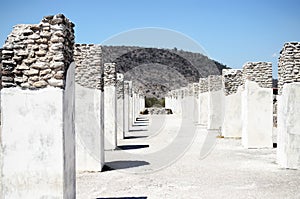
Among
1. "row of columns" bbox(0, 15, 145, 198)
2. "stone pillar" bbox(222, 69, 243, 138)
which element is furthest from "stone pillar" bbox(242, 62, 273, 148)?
"row of columns" bbox(0, 15, 145, 198)

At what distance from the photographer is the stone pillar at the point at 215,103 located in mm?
21672

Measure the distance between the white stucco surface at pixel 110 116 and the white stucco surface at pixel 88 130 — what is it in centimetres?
434

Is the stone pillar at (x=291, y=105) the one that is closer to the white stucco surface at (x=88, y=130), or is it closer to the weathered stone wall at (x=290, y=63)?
the weathered stone wall at (x=290, y=63)

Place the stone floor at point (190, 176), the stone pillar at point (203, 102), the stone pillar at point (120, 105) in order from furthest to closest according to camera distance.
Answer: the stone pillar at point (203, 102), the stone pillar at point (120, 105), the stone floor at point (190, 176)

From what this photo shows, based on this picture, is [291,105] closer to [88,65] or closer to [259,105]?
[259,105]

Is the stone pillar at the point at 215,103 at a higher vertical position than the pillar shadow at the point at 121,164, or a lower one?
higher

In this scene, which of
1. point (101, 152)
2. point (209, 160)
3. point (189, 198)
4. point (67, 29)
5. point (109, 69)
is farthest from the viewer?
point (109, 69)

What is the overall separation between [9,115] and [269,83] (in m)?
10.9

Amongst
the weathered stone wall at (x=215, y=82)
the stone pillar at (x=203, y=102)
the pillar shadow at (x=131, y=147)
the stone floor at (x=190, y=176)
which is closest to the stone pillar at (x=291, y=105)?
the stone floor at (x=190, y=176)

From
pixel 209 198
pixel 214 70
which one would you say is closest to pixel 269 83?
pixel 209 198

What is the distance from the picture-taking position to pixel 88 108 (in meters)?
9.84

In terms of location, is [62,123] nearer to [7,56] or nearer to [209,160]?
[7,56]

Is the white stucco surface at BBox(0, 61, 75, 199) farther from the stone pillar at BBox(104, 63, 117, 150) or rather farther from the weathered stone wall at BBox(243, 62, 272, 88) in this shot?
the weathered stone wall at BBox(243, 62, 272, 88)

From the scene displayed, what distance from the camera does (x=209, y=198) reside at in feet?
23.7
